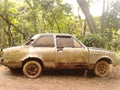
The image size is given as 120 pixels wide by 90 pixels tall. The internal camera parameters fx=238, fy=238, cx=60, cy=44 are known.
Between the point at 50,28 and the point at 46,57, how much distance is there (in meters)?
10.0

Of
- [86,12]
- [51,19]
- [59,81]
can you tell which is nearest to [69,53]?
[59,81]

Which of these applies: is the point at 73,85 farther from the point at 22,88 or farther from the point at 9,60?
the point at 9,60

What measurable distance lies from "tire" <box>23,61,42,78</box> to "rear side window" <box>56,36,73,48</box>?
1.23 meters

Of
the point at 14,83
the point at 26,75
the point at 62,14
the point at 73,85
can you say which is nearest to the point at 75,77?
the point at 73,85

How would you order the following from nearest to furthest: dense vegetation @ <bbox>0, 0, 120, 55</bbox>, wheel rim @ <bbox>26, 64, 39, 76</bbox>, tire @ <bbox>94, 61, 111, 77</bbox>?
wheel rim @ <bbox>26, 64, 39, 76</bbox>
tire @ <bbox>94, 61, 111, 77</bbox>
dense vegetation @ <bbox>0, 0, 120, 55</bbox>

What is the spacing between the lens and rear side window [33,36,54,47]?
9.48m

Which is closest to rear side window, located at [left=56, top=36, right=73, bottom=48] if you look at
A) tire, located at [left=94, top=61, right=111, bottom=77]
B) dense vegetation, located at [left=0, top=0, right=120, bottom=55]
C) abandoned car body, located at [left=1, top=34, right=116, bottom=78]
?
abandoned car body, located at [left=1, top=34, right=116, bottom=78]

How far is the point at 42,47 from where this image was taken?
370 inches

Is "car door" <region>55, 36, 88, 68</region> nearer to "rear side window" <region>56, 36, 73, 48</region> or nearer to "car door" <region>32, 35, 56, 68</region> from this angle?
"rear side window" <region>56, 36, 73, 48</region>

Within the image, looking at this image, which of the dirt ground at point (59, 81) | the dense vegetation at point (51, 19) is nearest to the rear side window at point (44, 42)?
the dirt ground at point (59, 81)

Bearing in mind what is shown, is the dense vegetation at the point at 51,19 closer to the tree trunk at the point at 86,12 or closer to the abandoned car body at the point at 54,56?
the tree trunk at the point at 86,12

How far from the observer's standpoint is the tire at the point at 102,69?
9.86 meters

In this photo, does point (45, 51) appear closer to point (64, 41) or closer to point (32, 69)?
point (32, 69)

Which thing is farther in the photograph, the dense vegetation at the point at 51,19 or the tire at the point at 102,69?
the dense vegetation at the point at 51,19
